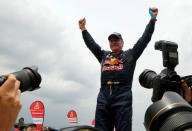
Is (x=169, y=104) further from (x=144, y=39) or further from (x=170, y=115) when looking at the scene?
(x=144, y=39)

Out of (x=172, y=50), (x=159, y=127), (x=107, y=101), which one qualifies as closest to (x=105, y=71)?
(x=107, y=101)

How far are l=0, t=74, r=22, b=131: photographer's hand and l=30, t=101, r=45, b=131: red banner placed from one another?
6.19m

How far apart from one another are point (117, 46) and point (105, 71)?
0.44m

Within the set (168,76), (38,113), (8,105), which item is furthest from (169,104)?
(38,113)

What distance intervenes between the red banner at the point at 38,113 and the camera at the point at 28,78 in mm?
5443

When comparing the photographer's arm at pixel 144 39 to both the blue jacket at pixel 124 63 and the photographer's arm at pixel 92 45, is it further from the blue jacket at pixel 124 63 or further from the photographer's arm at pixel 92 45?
the photographer's arm at pixel 92 45

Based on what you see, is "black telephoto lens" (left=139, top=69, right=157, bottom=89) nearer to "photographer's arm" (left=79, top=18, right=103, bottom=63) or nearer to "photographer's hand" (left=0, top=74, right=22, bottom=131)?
"photographer's hand" (left=0, top=74, right=22, bottom=131)

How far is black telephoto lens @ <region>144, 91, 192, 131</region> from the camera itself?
74 centimetres

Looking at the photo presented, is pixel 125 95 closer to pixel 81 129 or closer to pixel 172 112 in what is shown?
pixel 172 112

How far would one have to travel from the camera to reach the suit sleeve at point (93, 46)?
3168mm

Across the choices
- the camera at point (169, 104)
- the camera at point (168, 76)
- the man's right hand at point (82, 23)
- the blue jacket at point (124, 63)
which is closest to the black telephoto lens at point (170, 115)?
the camera at point (169, 104)

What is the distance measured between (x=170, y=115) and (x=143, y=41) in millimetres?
2130

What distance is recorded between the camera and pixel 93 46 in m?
3.16

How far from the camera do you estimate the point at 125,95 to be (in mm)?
2701
